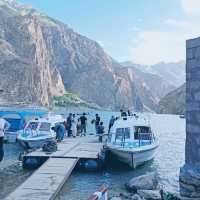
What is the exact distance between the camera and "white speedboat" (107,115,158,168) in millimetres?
24766

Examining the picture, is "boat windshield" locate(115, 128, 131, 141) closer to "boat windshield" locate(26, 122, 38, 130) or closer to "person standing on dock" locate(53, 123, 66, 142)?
"person standing on dock" locate(53, 123, 66, 142)

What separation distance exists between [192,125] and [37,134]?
68.3 feet

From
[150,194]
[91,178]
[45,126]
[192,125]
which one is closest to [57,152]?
[91,178]

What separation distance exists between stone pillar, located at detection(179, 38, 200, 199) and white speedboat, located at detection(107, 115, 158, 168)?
1193cm

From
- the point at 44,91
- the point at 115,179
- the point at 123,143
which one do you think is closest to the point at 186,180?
the point at 115,179

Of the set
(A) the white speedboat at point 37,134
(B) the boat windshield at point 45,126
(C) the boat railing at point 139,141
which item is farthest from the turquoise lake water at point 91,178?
(B) the boat windshield at point 45,126

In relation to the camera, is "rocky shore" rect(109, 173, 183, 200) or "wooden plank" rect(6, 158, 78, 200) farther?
"rocky shore" rect(109, 173, 183, 200)

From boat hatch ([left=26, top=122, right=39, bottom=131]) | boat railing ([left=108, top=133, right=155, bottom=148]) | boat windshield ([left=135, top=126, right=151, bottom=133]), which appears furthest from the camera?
boat hatch ([left=26, top=122, right=39, bottom=131])

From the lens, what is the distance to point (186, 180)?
40.3 ft

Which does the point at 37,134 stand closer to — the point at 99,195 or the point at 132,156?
the point at 132,156

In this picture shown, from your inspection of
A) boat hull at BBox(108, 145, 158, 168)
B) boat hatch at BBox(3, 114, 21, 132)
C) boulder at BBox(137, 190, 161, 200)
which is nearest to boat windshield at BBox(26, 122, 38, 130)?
boat hatch at BBox(3, 114, 21, 132)

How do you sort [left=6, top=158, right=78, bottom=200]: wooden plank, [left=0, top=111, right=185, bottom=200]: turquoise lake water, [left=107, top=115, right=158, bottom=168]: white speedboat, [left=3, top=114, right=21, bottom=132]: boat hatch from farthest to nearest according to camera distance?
[left=3, top=114, right=21, bottom=132]: boat hatch → [left=107, top=115, right=158, bottom=168]: white speedboat → [left=0, top=111, right=185, bottom=200]: turquoise lake water → [left=6, top=158, right=78, bottom=200]: wooden plank

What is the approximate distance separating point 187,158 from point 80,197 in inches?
288

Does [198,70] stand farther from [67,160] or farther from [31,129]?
[31,129]
